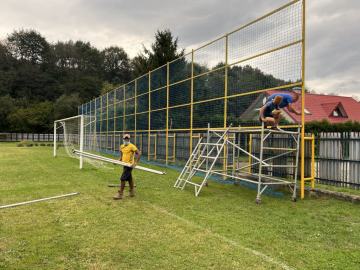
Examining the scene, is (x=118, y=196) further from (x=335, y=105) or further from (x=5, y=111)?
(x=5, y=111)

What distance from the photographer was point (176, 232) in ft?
17.5

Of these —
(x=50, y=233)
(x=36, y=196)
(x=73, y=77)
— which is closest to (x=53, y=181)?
(x=36, y=196)

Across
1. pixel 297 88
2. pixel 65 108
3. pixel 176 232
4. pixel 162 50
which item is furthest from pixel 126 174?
pixel 65 108

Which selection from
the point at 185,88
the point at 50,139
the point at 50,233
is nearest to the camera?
the point at 50,233

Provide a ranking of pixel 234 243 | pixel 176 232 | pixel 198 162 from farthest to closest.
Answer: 1. pixel 198 162
2. pixel 176 232
3. pixel 234 243

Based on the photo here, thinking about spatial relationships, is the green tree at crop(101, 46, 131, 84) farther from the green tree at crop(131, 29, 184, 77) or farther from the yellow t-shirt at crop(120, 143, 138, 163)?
the yellow t-shirt at crop(120, 143, 138, 163)

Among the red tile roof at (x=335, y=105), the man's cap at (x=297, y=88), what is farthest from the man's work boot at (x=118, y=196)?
the red tile roof at (x=335, y=105)

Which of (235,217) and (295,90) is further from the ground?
(295,90)

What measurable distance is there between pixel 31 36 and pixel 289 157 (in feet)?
261

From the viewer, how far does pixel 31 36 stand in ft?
252

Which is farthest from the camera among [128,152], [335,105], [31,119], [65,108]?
[65,108]

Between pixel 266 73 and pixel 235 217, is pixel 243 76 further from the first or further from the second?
pixel 235 217

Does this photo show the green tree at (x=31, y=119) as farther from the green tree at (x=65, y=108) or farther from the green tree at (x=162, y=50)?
the green tree at (x=162, y=50)

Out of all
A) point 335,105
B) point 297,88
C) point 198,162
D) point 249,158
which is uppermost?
point 335,105
